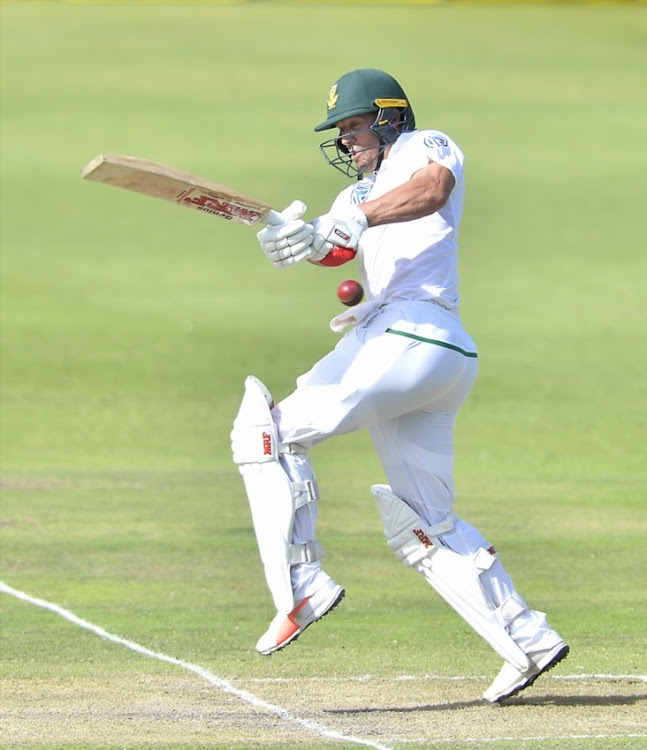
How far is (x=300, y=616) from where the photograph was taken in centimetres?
573

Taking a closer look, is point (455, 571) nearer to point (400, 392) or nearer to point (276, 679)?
point (400, 392)

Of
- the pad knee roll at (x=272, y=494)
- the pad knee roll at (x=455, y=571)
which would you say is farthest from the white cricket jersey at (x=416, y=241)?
the pad knee roll at (x=455, y=571)

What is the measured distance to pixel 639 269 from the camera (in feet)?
92.8

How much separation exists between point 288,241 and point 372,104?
0.84 meters

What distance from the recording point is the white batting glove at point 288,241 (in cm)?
558

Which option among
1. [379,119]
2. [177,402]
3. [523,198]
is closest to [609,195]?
[523,198]

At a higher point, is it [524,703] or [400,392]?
[400,392]

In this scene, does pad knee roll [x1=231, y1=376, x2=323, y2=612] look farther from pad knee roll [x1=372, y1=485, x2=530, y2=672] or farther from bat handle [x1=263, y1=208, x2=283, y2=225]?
bat handle [x1=263, y1=208, x2=283, y2=225]

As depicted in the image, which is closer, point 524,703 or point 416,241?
point 416,241

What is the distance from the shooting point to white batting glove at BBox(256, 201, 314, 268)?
5.58m

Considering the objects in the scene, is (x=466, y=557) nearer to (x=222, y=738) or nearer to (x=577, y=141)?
(x=222, y=738)

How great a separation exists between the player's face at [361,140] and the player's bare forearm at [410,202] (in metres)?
0.46

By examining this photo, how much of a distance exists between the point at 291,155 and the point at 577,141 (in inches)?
272

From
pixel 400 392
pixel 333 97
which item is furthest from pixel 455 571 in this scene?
pixel 333 97
